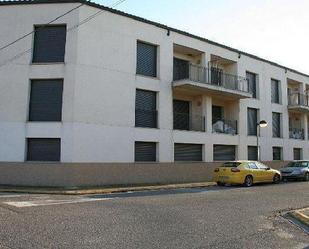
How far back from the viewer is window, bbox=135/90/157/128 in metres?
22.3

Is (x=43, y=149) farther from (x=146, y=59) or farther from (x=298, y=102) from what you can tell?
(x=298, y=102)

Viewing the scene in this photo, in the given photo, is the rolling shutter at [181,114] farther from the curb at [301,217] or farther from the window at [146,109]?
the curb at [301,217]

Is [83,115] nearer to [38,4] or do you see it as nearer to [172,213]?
[38,4]

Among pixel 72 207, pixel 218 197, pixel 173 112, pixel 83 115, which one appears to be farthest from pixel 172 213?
pixel 173 112

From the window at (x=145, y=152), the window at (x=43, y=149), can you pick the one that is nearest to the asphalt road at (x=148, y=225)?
the window at (x=43, y=149)

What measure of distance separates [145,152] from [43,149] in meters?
5.80

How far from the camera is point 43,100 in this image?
20.1m

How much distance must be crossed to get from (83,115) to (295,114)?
24.0 meters

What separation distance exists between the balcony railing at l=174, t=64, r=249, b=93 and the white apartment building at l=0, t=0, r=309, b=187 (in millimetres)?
99

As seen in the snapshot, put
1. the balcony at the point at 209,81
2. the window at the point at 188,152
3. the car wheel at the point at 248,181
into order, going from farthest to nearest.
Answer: the window at the point at 188,152 → the balcony at the point at 209,81 → the car wheel at the point at 248,181

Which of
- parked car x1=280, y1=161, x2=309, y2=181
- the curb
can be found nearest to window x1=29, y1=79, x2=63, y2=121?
the curb

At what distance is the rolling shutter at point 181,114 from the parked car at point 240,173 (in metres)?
5.06

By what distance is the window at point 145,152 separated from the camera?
866 inches

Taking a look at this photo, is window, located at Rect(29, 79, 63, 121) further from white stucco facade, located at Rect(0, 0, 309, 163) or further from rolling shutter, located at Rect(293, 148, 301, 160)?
rolling shutter, located at Rect(293, 148, 301, 160)
